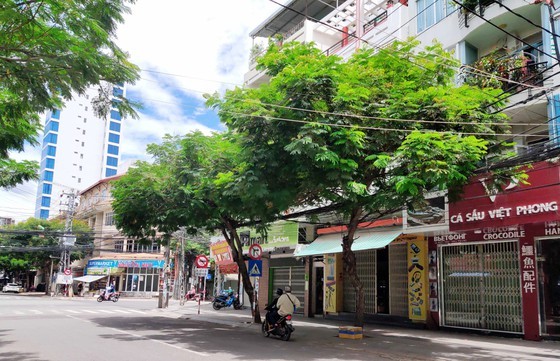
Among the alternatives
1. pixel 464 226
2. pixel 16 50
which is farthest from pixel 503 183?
pixel 16 50

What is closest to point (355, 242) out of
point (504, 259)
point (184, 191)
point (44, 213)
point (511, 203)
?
point (504, 259)

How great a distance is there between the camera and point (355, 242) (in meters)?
18.2

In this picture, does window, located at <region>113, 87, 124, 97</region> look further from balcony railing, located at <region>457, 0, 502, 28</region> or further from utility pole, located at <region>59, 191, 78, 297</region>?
utility pole, located at <region>59, 191, 78, 297</region>

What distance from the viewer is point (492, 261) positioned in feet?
49.9

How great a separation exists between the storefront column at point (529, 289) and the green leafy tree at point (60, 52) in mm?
11964

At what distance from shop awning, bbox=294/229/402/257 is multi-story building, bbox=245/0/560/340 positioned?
0.35ft

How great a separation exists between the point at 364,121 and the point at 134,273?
47.5m

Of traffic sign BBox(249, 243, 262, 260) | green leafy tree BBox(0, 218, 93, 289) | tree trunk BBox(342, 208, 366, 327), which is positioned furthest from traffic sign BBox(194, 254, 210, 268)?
green leafy tree BBox(0, 218, 93, 289)

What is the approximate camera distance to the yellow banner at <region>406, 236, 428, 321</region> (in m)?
16.9

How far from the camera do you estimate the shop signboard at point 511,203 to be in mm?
12062

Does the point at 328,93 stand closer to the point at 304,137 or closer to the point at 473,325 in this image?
the point at 304,137

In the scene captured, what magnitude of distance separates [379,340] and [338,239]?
6.88 m

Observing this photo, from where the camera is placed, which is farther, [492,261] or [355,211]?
[492,261]

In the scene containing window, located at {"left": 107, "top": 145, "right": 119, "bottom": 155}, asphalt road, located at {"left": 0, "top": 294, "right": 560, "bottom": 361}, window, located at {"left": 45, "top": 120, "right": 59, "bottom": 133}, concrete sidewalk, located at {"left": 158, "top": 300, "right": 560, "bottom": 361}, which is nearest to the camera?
asphalt road, located at {"left": 0, "top": 294, "right": 560, "bottom": 361}
